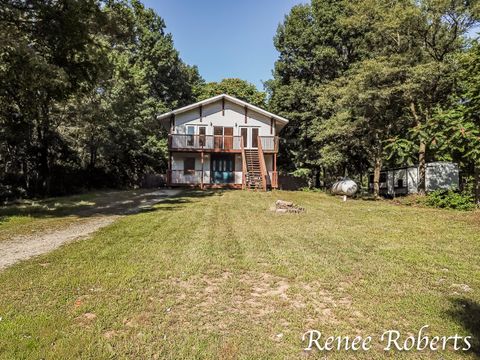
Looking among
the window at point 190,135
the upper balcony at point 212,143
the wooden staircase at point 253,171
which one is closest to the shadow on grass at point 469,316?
the wooden staircase at point 253,171

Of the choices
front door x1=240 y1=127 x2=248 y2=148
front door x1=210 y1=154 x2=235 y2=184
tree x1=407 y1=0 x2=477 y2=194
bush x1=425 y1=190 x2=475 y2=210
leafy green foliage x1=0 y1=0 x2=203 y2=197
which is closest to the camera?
leafy green foliage x1=0 y1=0 x2=203 y2=197

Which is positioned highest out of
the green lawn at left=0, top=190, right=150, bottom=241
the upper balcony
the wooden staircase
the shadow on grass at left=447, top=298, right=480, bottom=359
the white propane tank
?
the upper balcony

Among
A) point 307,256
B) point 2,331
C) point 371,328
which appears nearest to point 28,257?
point 2,331

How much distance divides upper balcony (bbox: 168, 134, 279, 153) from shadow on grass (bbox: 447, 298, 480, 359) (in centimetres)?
2199

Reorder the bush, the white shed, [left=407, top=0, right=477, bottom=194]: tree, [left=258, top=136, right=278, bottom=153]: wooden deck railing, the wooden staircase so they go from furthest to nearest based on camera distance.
Result: 1. [left=258, top=136, right=278, bottom=153]: wooden deck railing
2. the wooden staircase
3. the white shed
4. [left=407, top=0, right=477, bottom=194]: tree
5. the bush

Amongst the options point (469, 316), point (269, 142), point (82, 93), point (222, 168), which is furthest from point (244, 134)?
point (469, 316)

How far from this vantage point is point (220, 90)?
4997 centimetres

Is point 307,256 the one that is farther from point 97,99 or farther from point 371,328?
point 97,99

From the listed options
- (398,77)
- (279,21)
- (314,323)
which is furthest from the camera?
(279,21)

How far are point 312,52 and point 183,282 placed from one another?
30184 millimetres

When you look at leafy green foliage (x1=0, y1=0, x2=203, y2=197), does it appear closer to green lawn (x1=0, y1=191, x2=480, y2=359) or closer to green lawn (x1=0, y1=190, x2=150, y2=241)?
green lawn (x1=0, y1=190, x2=150, y2=241)

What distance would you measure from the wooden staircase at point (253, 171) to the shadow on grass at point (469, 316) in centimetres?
1940

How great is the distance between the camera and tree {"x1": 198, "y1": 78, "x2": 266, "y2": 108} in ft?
152

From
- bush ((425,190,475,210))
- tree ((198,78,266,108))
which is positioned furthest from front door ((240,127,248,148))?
tree ((198,78,266,108))
